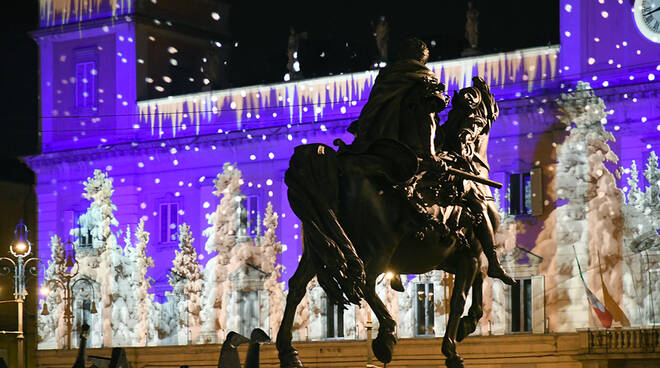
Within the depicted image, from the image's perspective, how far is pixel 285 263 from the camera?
1521 inches

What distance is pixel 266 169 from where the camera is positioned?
38844 mm

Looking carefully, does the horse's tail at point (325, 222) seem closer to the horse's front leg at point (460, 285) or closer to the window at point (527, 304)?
the horse's front leg at point (460, 285)

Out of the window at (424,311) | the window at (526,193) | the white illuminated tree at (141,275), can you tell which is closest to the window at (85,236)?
the white illuminated tree at (141,275)

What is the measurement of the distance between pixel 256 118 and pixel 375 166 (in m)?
29.4

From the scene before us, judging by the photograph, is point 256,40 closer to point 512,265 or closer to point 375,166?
point 512,265

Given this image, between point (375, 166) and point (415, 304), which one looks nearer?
point (375, 166)

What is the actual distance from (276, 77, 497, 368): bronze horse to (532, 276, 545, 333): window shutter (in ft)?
81.0

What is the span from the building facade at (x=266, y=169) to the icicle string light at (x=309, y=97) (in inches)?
1.6

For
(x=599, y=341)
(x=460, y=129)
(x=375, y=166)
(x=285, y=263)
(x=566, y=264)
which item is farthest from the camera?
(x=285, y=263)

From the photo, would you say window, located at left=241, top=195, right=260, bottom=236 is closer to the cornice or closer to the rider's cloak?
the cornice

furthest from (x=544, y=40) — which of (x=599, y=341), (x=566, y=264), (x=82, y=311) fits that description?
(x=82, y=311)

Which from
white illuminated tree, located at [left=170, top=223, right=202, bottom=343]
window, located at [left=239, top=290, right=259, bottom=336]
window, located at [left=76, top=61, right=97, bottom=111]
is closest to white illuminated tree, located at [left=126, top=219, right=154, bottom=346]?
white illuminated tree, located at [left=170, top=223, right=202, bottom=343]

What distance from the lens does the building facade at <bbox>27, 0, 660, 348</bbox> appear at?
111ft

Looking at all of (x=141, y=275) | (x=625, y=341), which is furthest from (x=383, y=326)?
(x=141, y=275)
